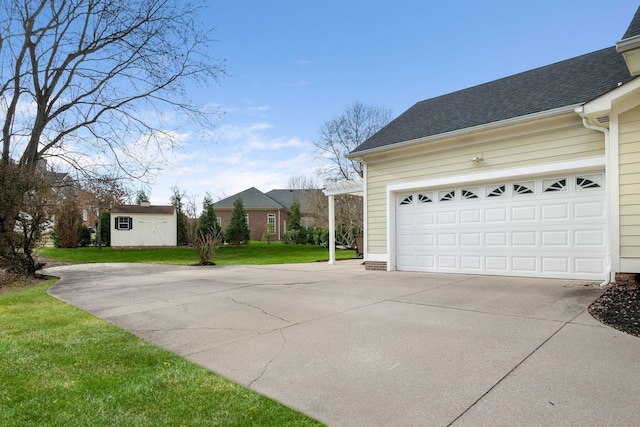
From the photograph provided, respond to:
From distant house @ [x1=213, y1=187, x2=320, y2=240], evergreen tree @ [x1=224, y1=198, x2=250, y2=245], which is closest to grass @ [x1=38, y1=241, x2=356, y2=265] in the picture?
evergreen tree @ [x1=224, y1=198, x2=250, y2=245]

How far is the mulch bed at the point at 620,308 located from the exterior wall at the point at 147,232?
25.7m

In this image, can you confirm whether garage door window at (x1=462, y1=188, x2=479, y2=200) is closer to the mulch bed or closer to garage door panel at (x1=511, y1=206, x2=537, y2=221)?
garage door panel at (x1=511, y1=206, x2=537, y2=221)

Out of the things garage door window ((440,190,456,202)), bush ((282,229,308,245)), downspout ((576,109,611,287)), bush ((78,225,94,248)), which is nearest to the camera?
downspout ((576,109,611,287))

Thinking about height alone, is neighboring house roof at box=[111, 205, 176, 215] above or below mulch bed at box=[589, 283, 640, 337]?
above

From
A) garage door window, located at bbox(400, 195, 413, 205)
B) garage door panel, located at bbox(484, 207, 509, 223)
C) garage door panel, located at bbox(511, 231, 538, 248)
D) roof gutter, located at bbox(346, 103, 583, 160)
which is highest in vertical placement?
roof gutter, located at bbox(346, 103, 583, 160)

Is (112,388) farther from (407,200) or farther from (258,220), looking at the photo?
(258,220)

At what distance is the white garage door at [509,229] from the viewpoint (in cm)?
737

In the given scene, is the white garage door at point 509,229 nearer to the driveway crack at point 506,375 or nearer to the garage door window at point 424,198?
the garage door window at point 424,198

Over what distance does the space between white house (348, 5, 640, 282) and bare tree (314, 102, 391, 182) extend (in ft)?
50.8

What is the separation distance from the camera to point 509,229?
8.34 m

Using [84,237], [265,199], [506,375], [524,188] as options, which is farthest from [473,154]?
[265,199]

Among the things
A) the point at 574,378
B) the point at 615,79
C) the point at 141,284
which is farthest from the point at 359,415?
the point at 615,79

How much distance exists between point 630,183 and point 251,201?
106 feet

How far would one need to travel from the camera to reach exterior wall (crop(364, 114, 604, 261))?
746cm
